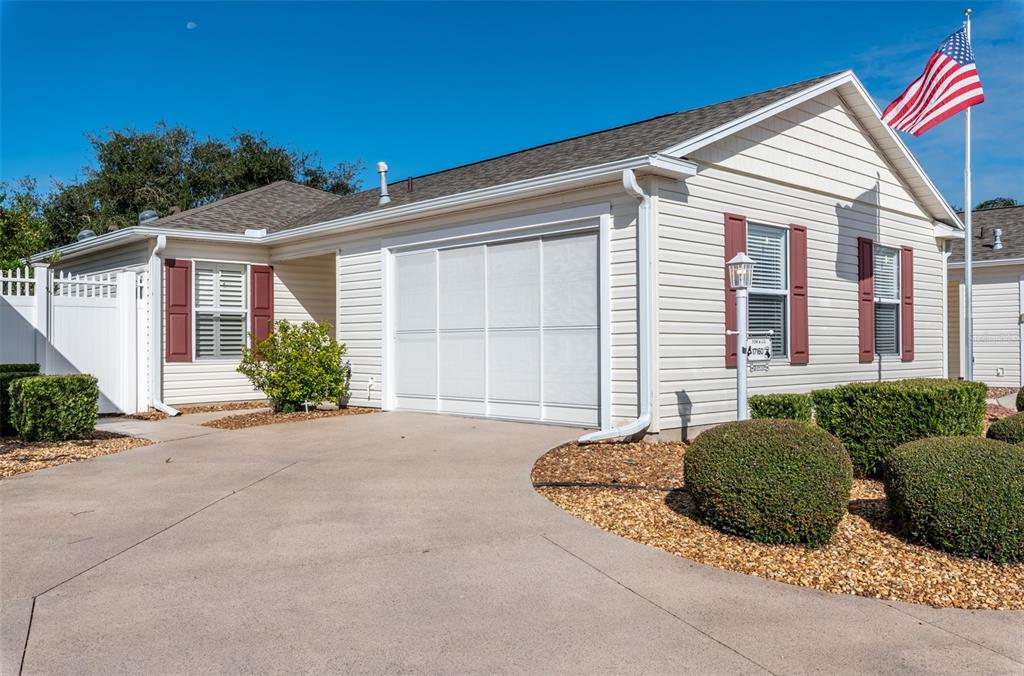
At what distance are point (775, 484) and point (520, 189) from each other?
16.2ft

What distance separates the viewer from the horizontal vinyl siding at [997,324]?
1576 cm

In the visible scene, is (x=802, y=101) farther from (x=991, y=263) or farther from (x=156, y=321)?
(x=156, y=321)

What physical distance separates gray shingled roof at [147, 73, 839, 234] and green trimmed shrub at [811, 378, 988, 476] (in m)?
3.11

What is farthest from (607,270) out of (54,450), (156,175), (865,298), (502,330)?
(156,175)

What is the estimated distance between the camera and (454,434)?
324 inches

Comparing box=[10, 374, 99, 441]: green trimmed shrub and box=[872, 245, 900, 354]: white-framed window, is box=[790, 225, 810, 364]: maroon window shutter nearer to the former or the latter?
box=[872, 245, 900, 354]: white-framed window

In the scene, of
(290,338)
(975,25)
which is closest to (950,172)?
(975,25)

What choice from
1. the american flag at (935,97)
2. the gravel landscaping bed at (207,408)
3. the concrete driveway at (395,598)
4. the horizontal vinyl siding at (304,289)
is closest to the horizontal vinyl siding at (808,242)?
the american flag at (935,97)

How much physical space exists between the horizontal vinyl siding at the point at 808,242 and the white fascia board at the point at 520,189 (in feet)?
1.13

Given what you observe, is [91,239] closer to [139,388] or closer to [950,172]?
[139,388]

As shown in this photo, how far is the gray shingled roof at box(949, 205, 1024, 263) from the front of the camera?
15914 millimetres

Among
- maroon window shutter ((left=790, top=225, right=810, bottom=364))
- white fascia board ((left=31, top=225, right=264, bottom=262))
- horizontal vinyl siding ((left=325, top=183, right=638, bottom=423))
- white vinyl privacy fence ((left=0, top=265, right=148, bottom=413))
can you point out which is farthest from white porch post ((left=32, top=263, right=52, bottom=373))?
maroon window shutter ((left=790, top=225, right=810, bottom=364))

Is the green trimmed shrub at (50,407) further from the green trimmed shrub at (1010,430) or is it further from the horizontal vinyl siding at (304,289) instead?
the green trimmed shrub at (1010,430)

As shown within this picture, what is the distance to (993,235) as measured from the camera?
54.9ft
